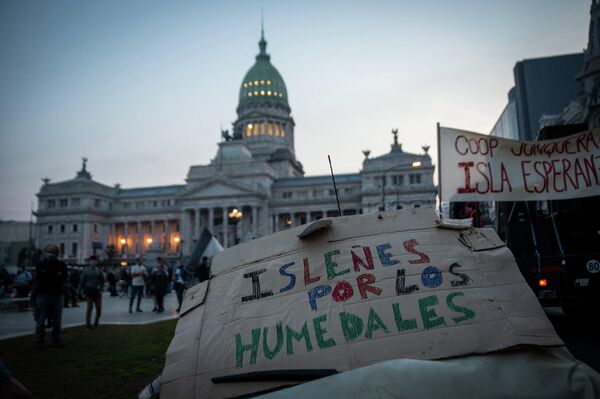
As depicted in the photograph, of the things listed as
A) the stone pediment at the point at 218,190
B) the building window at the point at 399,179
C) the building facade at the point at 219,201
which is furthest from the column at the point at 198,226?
the building window at the point at 399,179

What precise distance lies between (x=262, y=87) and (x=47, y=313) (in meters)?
97.7

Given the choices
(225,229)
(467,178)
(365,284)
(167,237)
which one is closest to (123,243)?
(167,237)

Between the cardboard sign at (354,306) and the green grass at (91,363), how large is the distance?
2810 mm

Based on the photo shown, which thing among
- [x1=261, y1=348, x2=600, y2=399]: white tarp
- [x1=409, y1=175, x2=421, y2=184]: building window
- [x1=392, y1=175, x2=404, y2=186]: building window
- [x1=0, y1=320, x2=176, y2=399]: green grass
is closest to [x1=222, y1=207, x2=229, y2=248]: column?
[x1=392, y1=175, x2=404, y2=186]: building window

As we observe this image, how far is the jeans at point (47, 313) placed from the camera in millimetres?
8648

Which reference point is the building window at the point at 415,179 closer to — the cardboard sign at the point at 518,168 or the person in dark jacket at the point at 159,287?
the person in dark jacket at the point at 159,287

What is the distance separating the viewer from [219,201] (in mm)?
68375

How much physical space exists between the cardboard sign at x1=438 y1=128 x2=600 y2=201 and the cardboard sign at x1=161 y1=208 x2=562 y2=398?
2.88 m

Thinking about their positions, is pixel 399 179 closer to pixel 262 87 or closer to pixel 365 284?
pixel 262 87

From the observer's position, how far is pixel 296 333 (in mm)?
3031

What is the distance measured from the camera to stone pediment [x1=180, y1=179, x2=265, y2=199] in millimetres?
67500

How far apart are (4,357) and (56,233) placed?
81.4 m

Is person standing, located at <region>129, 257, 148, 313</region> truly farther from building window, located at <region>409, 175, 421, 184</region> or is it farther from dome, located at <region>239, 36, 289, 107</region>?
dome, located at <region>239, 36, 289, 107</region>

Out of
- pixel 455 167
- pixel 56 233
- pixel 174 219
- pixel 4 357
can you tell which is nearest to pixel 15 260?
Answer: pixel 56 233
